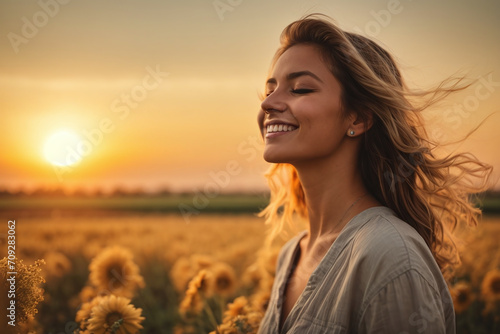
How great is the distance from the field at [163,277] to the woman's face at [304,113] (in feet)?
3.74

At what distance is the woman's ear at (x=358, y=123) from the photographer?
2479 mm

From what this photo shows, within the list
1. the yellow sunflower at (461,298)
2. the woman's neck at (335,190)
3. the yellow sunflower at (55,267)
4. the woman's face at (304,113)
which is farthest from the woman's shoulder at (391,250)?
the yellow sunflower at (55,267)

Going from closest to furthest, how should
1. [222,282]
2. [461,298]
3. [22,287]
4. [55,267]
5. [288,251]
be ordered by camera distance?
[22,287], [288,251], [222,282], [461,298], [55,267]

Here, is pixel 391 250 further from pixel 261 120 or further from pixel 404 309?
pixel 261 120

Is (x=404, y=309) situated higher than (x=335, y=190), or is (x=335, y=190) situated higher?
(x=335, y=190)

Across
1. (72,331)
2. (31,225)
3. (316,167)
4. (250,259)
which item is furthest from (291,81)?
(31,225)

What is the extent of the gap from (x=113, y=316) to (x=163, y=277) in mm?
5302

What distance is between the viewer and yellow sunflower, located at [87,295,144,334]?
221cm

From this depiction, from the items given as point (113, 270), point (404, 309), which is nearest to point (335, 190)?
point (404, 309)

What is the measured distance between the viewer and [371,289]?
184 cm

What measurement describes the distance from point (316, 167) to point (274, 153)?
0.88ft

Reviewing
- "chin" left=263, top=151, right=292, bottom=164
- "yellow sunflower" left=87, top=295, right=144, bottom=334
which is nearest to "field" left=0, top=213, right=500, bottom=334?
"yellow sunflower" left=87, top=295, right=144, bottom=334

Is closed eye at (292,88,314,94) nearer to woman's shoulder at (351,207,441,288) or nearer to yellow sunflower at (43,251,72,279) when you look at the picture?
woman's shoulder at (351,207,441,288)

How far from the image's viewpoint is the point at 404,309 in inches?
69.2
